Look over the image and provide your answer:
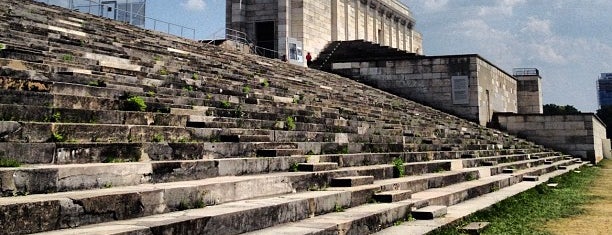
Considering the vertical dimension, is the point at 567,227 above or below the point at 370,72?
below

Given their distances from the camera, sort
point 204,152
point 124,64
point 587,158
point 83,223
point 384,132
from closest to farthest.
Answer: point 83,223, point 204,152, point 124,64, point 384,132, point 587,158

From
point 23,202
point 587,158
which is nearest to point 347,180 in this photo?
point 23,202

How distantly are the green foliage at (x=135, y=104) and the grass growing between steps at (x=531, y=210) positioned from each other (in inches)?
172

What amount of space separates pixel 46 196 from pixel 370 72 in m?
26.0

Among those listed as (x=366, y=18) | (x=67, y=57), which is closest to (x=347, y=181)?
(x=67, y=57)

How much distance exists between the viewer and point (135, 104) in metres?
7.68

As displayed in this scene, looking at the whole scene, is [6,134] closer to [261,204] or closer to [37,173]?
[37,173]

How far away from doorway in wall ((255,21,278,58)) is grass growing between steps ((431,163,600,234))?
66.0ft

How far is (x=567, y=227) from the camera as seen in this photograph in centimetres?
798

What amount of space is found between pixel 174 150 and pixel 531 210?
21.5 feet

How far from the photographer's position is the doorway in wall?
3145 centimetres

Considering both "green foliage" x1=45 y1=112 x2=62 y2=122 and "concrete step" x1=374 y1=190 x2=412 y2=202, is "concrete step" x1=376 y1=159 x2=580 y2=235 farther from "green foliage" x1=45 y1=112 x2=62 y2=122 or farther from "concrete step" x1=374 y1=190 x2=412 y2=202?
"green foliage" x1=45 y1=112 x2=62 y2=122

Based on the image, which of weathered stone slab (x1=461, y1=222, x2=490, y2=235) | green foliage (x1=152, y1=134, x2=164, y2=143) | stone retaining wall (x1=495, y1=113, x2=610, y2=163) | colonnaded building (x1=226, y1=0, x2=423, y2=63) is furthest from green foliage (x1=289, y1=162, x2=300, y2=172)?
stone retaining wall (x1=495, y1=113, x2=610, y2=163)

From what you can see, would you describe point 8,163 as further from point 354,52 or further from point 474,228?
point 354,52
